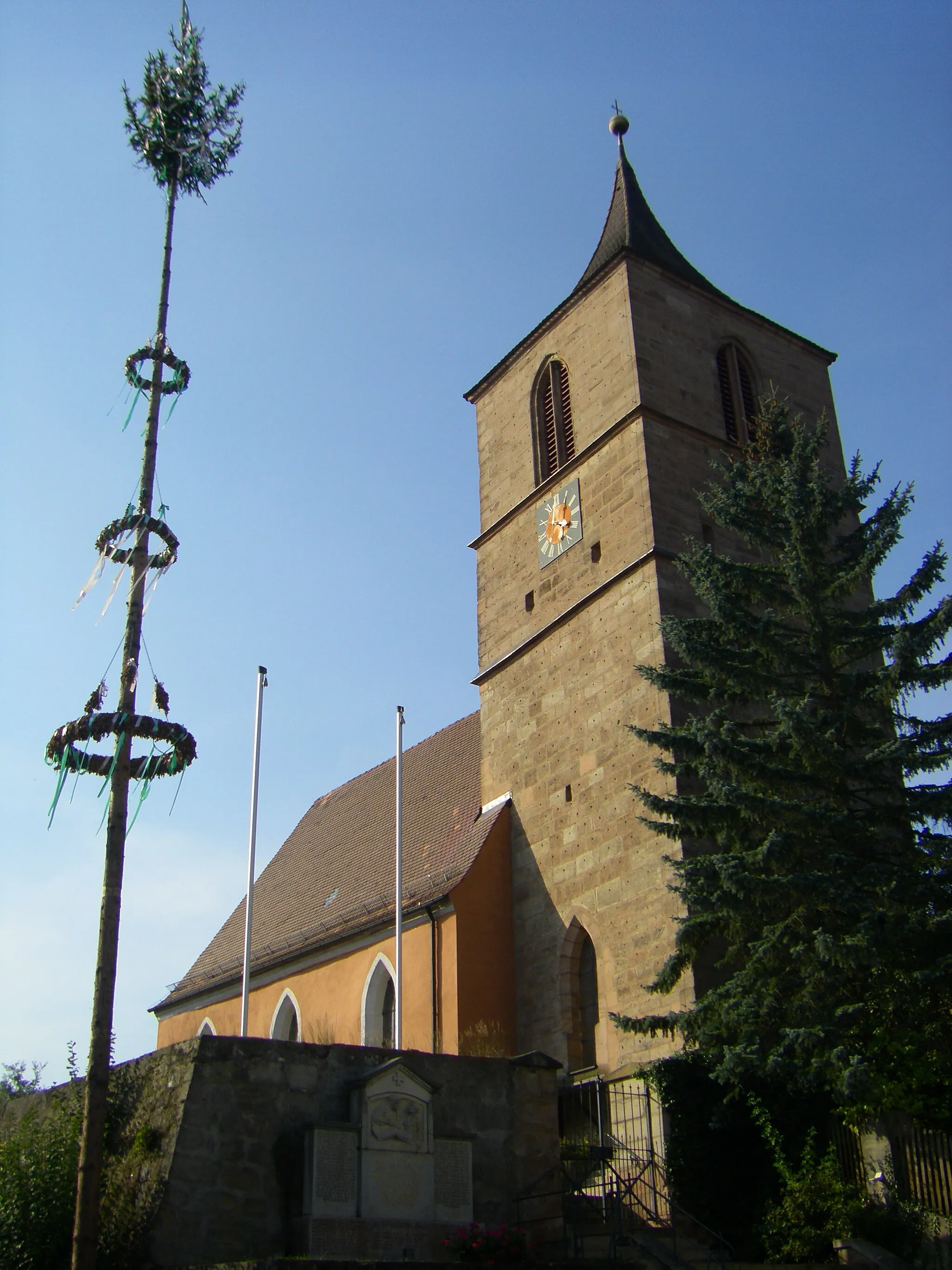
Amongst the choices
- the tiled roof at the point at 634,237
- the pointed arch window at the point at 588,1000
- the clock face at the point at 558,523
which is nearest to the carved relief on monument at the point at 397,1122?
the pointed arch window at the point at 588,1000

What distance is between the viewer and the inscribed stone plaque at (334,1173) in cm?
1184

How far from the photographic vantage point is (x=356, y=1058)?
12.9m

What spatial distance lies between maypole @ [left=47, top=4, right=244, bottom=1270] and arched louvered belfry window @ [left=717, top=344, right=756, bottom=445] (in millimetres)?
11070

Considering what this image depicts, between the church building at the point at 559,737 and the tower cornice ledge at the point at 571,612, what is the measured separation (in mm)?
39

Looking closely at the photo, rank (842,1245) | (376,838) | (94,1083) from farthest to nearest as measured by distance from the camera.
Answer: (376,838) < (842,1245) < (94,1083)

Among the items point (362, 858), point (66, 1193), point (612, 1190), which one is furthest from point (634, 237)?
point (66, 1193)

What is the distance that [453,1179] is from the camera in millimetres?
12648

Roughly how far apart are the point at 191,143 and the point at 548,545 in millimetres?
9901

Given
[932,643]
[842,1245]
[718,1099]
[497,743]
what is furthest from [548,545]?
[842,1245]

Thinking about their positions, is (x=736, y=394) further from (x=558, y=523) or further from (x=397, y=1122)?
(x=397, y=1122)

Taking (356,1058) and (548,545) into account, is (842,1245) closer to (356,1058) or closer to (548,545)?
(356,1058)

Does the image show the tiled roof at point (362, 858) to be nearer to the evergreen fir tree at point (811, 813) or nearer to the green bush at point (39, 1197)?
the evergreen fir tree at point (811, 813)

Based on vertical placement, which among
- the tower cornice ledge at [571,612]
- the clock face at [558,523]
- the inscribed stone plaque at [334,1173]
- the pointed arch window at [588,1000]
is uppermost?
Answer: the clock face at [558,523]

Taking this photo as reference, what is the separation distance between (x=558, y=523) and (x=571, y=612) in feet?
6.74
